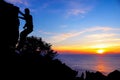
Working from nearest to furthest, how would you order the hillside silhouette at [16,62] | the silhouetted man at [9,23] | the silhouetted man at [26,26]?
the hillside silhouette at [16,62], the silhouetted man at [9,23], the silhouetted man at [26,26]

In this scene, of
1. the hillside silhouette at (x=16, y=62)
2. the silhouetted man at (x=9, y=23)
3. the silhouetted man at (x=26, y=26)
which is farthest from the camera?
the silhouetted man at (x=26, y=26)

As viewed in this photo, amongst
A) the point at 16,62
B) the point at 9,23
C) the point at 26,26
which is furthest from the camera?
the point at 26,26

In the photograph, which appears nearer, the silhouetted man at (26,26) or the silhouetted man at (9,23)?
the silhouetted man at (9,23)

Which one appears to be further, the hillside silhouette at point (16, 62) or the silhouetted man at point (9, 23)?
the silhouetted man at point (9, 23)

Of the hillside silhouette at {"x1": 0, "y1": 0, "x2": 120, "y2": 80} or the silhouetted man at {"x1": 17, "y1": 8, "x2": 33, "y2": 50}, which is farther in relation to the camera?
the silhouetted man at {"x1": 17, "y1": 8, "x2": 33, "y2": 50}

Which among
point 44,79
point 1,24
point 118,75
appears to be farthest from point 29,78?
point 118,75

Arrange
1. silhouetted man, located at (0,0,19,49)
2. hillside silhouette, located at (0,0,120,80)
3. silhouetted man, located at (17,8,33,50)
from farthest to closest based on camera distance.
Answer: silhouetted man, located at (17,8,33,50), silhouetted man, located at (0,0,19,49), hillside silhouette, located at (0,0,120,80)

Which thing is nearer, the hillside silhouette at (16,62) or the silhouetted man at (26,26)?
the hillside silhouette at (16,62)

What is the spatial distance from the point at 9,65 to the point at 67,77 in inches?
295

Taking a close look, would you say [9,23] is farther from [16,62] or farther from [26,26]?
[16,62]

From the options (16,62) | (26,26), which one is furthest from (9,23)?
(16,62)

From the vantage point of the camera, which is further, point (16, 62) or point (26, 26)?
point (26, 26)

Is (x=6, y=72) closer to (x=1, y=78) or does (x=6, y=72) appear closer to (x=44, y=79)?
(x=1, y=78)

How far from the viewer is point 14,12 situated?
67.8 ft
